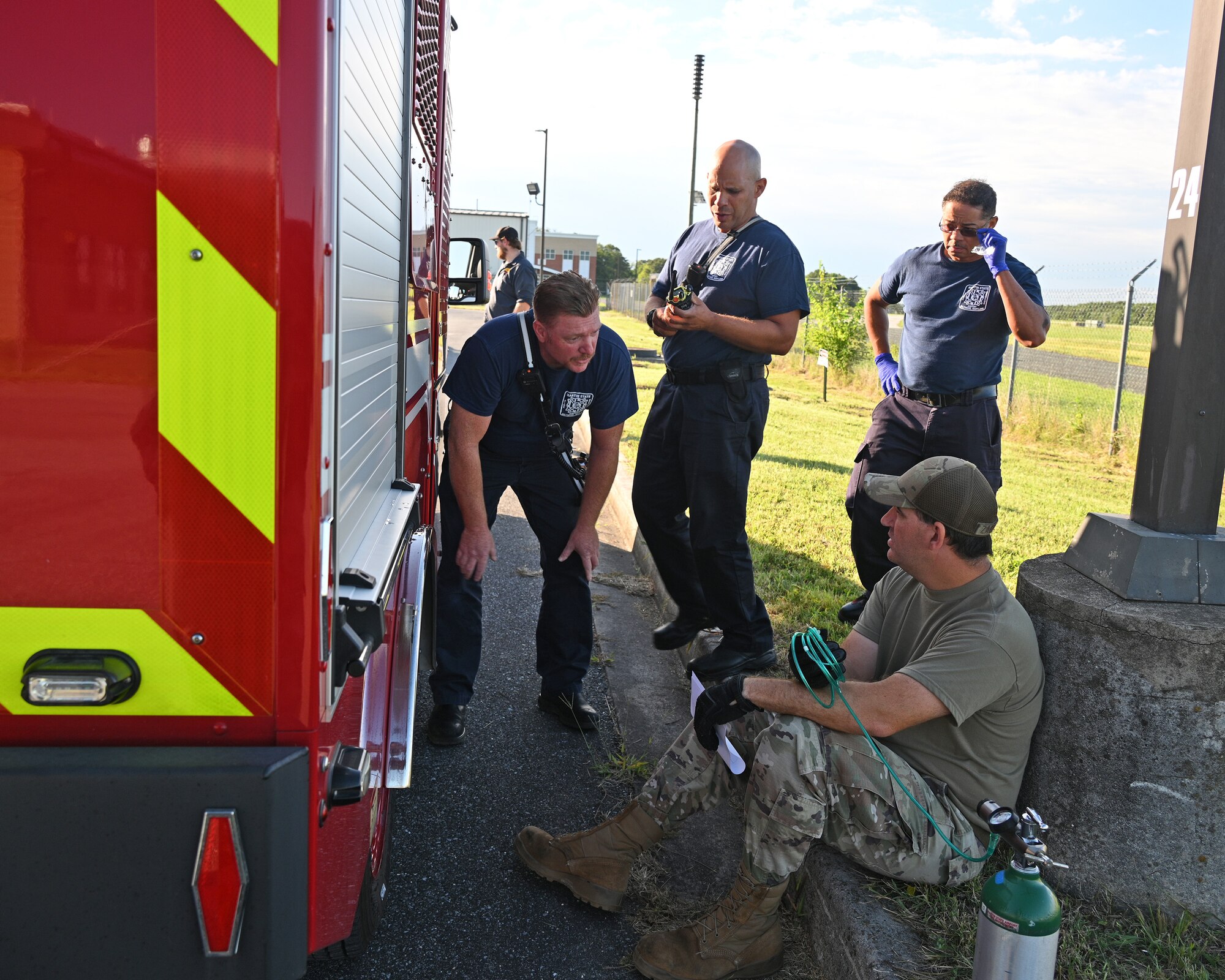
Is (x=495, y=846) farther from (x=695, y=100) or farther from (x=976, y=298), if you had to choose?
(x=695, y=100)

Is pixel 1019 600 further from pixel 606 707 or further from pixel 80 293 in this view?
pixel 80 293

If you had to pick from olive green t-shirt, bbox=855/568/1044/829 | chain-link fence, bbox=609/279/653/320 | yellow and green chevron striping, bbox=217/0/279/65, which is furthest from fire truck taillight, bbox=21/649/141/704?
chain-link fence, bbox=609/279/653/320

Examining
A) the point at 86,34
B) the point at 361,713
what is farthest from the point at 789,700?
the point at 86,34

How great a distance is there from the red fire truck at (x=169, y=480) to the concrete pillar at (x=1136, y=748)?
185 cm

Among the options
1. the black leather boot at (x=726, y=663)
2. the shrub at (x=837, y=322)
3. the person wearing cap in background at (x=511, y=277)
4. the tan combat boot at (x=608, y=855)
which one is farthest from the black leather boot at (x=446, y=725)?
the shrub at (x=837, y=322)

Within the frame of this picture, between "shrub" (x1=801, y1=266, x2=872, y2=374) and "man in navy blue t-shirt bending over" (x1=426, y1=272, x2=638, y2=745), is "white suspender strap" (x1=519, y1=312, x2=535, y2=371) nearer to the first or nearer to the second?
"man in navy blue t-shirt bending over" (x1=426, y1=272, x2=638, y2=745)

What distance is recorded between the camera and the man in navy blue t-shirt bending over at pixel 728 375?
3.96m

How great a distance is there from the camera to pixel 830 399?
1700 cm

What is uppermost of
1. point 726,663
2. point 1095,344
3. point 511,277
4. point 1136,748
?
point 511,277

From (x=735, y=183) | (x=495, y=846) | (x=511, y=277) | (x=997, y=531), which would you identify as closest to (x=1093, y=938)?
(x=495, y=846)

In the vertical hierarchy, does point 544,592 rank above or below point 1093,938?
above

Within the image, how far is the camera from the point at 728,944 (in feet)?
8.57

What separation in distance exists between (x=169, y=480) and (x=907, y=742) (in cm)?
197

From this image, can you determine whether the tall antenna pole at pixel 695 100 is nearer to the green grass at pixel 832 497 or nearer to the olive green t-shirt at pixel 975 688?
the green grass at pixel 832 497
